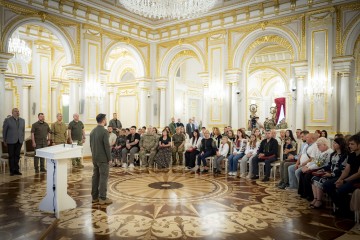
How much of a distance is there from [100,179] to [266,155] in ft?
13.1

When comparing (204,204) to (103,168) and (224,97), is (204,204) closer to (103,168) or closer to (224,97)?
(103,168)

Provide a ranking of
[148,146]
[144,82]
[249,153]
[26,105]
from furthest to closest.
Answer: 1. [144,82]
2. [26,105]
3. [148,146]
4. [249,153]

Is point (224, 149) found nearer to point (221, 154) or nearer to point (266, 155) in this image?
point (221, 154)

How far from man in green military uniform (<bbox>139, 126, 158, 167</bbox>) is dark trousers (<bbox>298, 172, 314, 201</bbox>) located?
4.46 m

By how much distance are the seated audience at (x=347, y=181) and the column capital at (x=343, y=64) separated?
17.1ft

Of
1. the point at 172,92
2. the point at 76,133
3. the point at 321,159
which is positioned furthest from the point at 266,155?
the point at 172,92

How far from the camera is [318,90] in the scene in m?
9.05

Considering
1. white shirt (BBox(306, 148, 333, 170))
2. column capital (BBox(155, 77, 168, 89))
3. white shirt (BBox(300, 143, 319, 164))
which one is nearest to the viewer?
white shirt (BBox(306, 148, 333, 170))

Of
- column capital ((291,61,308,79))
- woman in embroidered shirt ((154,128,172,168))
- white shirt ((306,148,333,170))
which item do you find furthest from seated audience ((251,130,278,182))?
column capital ((291,61,308,79))

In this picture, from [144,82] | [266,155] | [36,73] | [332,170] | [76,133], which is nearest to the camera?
[332,170]

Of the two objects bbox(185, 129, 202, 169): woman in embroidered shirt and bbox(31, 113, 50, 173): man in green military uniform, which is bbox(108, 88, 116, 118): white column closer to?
bbox(185, 129, 202, 169): woman in embroidered shirt

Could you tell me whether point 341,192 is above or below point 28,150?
below

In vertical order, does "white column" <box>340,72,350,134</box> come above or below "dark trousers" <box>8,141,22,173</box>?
above

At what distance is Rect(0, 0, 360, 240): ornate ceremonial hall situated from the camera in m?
4.18
